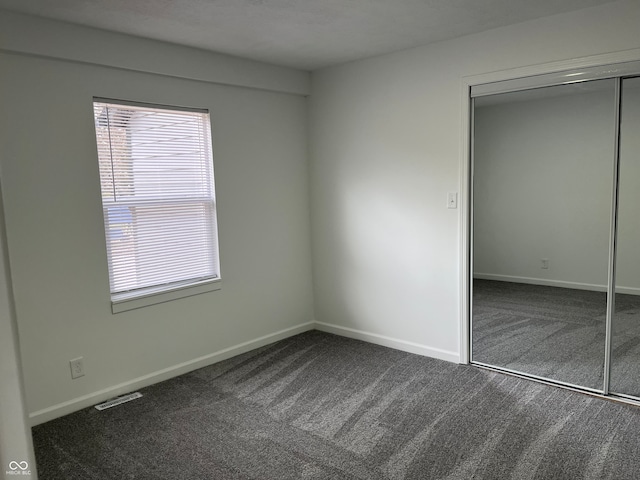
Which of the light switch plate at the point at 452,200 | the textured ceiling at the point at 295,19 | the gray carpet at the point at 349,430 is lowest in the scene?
the gray carpet at the point at 349,430

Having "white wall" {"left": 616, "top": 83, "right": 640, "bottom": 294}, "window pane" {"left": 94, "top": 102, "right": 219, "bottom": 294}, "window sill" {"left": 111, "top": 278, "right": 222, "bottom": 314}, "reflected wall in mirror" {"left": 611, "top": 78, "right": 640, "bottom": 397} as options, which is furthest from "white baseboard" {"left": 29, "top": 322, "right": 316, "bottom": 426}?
"white wall" {"left": 616, "top": 83, "right": 640, "bottom": 294}

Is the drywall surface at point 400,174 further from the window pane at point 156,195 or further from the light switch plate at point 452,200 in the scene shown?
the window pane at point 156,195

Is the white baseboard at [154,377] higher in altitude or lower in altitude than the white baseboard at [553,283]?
lower

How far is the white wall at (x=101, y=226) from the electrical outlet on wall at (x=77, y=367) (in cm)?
3

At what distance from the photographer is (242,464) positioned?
248cm

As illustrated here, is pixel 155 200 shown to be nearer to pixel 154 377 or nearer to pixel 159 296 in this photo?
pixel 159 296

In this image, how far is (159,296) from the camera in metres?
3.48

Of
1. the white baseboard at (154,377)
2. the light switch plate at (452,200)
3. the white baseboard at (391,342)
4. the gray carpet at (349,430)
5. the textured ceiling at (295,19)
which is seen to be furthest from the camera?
the white baseboard at (391,342)

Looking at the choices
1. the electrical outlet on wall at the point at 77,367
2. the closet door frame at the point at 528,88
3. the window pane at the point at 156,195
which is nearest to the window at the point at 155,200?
the window pane at the point at 156,195

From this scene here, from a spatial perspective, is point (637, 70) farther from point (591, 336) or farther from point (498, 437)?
point (498, 437)

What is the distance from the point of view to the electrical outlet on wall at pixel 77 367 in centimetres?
308

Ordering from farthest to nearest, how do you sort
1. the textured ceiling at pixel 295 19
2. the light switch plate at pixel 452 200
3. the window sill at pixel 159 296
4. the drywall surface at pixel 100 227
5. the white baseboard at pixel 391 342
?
the white baseboard at pixel 391 342, the light switch plate at pixel 452 200, the window sill at pixel 159 296, the drywall surface at pixel 100 227, the textured ceiling at pixel 295 19

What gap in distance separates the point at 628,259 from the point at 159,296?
124 inches

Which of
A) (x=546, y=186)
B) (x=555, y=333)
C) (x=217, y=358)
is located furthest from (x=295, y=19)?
(x=555, y=333)
